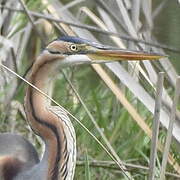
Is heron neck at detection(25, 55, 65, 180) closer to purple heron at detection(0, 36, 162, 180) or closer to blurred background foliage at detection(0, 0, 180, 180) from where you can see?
purple heron at detection(0, 36, 162, 180)

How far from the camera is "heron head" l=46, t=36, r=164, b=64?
2.55 m

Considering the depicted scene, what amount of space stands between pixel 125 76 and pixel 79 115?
54cm

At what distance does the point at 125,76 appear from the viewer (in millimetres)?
2836

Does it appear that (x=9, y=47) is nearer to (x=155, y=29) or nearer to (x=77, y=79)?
(x=77, y=79)

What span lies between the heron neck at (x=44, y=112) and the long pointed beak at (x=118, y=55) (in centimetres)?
13

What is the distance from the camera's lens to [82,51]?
8.46 ft

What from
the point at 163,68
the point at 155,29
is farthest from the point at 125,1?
the point at 155,29

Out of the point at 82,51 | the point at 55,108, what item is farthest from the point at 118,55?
the point at 55,108

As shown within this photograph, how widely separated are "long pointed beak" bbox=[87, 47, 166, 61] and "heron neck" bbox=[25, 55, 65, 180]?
0.41ft

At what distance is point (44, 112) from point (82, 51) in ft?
0.71

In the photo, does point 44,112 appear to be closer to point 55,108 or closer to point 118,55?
point 55,108

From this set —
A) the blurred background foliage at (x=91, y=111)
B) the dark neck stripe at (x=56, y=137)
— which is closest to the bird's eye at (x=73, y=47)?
the dark neck stripe at (x=56, y=137)

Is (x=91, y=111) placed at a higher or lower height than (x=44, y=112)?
higher

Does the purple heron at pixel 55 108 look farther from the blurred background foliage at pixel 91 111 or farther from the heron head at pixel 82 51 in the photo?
the blurred background foliage at pixel 91 111
